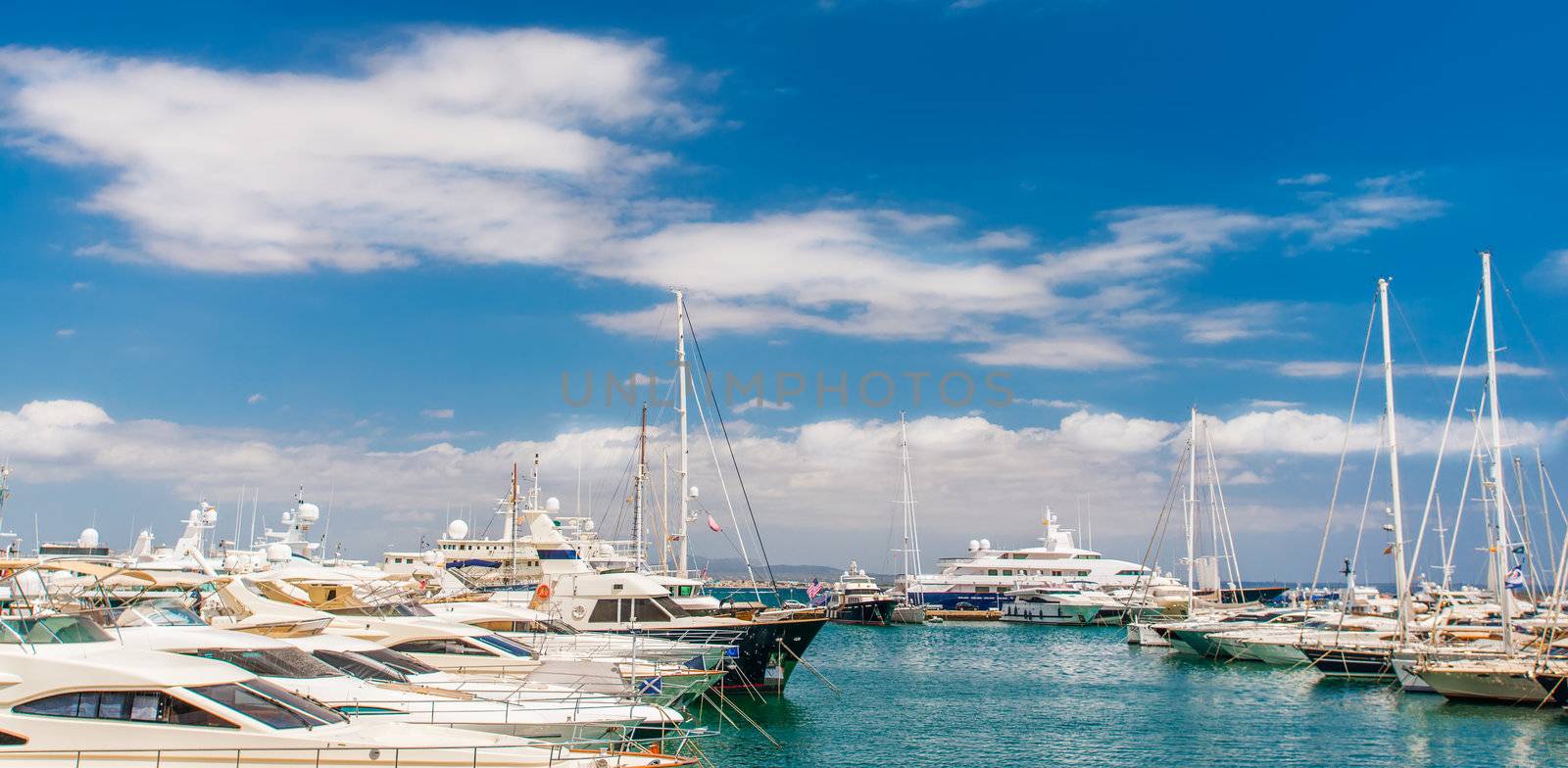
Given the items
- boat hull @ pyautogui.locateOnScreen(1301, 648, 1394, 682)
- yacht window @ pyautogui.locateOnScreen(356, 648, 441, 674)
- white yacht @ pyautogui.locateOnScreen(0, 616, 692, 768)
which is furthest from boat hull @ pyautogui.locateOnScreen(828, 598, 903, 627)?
white yacht @ pyautogui.locateOnScreen(0, 616, 692, 768)

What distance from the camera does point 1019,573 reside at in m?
135

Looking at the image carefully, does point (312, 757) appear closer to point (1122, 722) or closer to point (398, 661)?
point (398, 661)

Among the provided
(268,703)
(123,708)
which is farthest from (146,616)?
(268,703)

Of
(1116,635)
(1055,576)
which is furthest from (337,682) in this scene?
(1055,576)

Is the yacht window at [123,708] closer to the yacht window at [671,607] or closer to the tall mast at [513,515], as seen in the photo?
the yacht window at [671,607]

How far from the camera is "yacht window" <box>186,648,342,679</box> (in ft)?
62.5

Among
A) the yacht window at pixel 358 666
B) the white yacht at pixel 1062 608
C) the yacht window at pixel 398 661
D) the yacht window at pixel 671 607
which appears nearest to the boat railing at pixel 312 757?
the yacht window at pixel 358 666

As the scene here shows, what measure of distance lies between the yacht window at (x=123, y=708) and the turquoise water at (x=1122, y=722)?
1770 centimetres

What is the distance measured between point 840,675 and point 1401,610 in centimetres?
2568

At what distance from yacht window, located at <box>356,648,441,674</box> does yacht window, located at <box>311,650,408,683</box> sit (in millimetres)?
1123

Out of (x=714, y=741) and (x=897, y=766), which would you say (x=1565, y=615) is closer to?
(x=897, y=766)

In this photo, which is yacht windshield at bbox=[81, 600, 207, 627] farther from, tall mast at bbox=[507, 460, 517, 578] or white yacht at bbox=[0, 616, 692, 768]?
tall mast at bbox=[507, 460, 517, 578]

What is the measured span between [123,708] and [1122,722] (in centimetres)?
3421

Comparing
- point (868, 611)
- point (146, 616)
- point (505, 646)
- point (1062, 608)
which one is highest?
point (146, 616)
